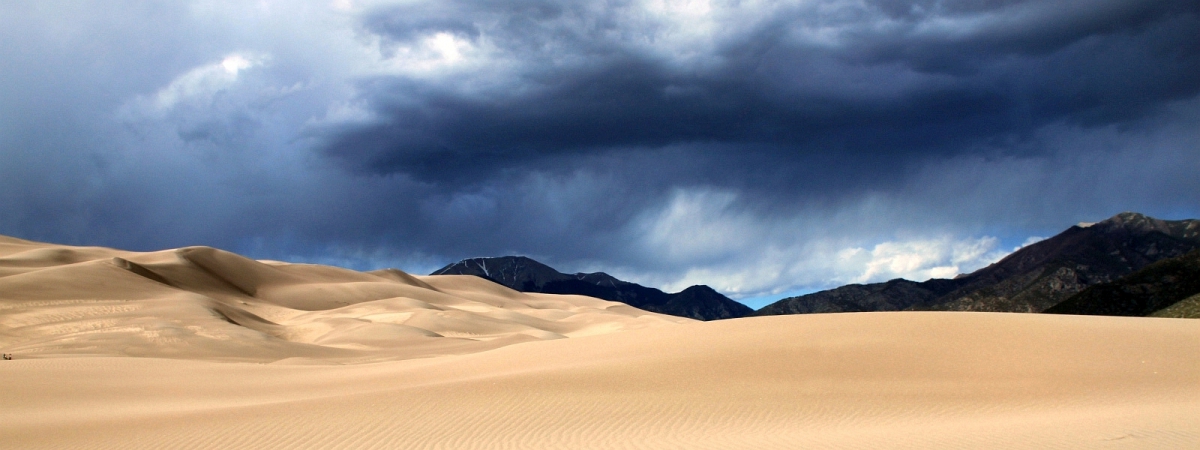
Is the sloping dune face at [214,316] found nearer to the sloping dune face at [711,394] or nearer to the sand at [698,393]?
the sand at [698,393]

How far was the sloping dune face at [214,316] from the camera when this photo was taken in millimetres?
36719

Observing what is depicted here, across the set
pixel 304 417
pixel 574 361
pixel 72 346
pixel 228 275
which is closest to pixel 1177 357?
pixel 574 361

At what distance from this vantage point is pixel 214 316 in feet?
153

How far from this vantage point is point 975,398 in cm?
1550

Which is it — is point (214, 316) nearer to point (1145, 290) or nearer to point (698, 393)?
point (698, 393)

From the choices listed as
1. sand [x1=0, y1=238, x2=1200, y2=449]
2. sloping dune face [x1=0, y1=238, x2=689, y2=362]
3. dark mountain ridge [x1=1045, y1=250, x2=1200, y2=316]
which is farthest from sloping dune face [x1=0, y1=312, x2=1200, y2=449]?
dark mountain ridge [x1=1045, y1=250, x2=1200, y2=316]

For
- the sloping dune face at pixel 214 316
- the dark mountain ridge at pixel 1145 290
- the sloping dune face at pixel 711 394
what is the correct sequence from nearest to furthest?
the sloping dune face at pixel 711 394 < the sloping dune face at pixel 214 316 < the dark mountain ridge at pixel 1145 290

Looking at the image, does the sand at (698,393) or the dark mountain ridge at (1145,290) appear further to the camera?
the dark mountain ridge at (1145,290)

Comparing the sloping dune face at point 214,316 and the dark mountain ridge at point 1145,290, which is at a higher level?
the dark mountain ridge at point 1145,290

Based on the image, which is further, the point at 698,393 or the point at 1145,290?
the point at 1145,290

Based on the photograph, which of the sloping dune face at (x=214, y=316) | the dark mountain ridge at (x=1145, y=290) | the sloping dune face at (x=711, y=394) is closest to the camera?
the sloping dune face at (x=711, y=394)

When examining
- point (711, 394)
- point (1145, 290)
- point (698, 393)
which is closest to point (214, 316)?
point (698, 393)

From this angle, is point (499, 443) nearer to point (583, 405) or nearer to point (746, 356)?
point (583, 405)

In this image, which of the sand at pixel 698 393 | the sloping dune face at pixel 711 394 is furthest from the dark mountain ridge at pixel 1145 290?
the sand at pixel 698 393
